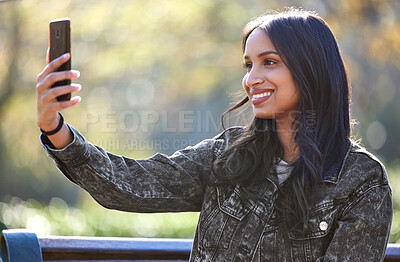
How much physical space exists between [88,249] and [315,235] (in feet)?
3.51

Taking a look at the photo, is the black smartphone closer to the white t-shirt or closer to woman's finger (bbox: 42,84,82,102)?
woman's finger (bbox: 42,84,82,102)

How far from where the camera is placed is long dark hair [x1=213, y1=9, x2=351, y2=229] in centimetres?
217

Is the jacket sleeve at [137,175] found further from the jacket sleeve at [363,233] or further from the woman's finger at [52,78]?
the jacket sleeve at [363,233]

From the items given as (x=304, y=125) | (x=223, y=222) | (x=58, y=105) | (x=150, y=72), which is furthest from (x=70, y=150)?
(x=150, y=72)

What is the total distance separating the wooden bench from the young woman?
40 cm

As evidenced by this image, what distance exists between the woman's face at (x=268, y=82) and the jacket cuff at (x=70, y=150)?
65 centimetres

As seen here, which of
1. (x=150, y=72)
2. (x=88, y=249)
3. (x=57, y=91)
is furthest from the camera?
A: (x=150, y=72)

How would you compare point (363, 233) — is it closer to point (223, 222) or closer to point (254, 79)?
point (223, 222)

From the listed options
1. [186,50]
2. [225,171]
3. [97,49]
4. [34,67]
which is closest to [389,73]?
[186,50]

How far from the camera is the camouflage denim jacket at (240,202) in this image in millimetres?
2004

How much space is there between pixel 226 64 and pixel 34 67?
3.17 m

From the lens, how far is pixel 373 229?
2008 mm

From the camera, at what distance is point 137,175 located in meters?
2.19

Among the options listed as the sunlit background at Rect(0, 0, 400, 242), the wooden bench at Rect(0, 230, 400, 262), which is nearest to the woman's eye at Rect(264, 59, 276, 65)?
the wooden bench at Rect(0, 230, 400, 262)
